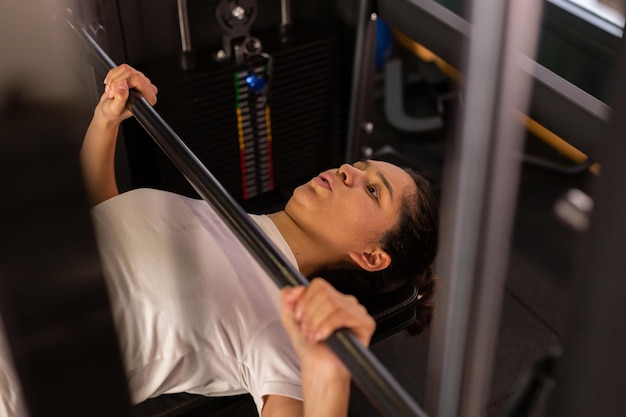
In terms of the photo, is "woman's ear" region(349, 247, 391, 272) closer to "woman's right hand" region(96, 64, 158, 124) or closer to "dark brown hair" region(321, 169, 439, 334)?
"dark brown hair" region(321, 169, 439, 334)

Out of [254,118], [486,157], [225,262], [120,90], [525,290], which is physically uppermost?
[486,157]

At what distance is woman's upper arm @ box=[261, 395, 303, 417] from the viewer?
1.35 meters

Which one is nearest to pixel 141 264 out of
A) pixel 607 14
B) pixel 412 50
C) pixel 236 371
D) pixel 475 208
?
pixel 236 371

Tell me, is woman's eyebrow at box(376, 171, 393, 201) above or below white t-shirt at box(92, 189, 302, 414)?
above

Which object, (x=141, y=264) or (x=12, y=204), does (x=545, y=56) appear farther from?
(x=12, y=204)

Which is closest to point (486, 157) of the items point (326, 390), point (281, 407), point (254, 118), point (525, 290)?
point (326, 390)

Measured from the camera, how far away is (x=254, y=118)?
2.48 m

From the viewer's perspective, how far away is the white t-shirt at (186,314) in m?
1.53

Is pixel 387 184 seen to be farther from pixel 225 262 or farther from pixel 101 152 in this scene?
pixel 101 152

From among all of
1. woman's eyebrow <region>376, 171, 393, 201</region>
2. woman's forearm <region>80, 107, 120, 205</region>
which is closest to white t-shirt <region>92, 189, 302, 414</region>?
woman's forearm <region>80, 107, 120, 205</region>

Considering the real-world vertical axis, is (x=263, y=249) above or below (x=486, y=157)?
below

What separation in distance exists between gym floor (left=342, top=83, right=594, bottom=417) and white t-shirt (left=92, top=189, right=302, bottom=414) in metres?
0.84

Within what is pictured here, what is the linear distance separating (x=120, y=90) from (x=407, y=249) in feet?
2.35

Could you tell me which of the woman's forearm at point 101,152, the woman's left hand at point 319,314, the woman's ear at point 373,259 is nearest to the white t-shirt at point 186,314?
the woman's forearm at point 101,152
